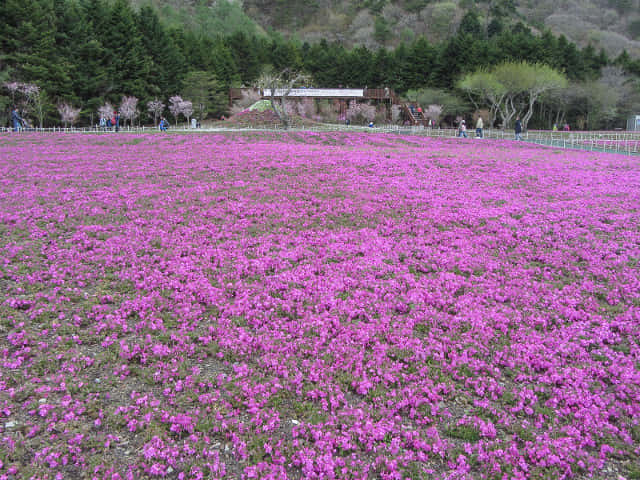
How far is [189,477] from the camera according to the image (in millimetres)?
3771

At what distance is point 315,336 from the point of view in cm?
587

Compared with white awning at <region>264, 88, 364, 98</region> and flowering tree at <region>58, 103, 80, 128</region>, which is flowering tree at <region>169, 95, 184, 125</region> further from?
white awning at <region>264, 88, 364, 98</region>

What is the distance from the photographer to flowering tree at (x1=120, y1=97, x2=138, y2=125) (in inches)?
2013

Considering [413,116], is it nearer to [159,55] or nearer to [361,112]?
[361,112]

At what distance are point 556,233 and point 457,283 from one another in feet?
13.5

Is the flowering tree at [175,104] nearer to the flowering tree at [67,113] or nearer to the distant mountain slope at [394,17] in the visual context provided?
the flowering tree at [67,113]

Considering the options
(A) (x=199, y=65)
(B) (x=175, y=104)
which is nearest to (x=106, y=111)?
(B) (x=175, y=104)

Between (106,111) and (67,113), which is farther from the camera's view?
(106,111)

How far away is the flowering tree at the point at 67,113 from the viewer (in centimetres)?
4641

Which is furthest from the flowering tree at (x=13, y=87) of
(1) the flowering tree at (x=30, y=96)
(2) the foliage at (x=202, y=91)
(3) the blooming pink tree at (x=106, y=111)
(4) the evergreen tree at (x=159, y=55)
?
(2) the foliage at (x=202, y=91)

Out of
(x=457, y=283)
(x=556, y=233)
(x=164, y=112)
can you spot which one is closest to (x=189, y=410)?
(x=457, y=283)

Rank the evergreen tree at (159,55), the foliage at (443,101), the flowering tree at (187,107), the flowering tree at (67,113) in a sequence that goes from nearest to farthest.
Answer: the flowering tree at (67,113), the flowering tree at (187,107), the evergreen tree at (159,55), the foliage at (443,101)

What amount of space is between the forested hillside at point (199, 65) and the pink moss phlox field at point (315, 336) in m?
43.3

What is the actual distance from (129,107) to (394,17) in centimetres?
10214
